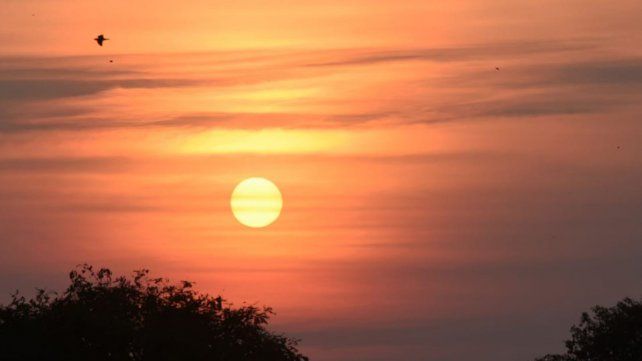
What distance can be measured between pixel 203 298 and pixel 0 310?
12.0 metres

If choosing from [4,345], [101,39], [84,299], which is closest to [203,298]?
[84,299]

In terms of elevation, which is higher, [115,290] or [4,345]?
[115,290]

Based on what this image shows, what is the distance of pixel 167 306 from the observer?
7906cm

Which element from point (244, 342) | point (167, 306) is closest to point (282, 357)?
point (244, 342)

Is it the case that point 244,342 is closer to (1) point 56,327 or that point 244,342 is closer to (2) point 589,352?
(1) point 56,327

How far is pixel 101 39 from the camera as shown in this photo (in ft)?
Answer: 190

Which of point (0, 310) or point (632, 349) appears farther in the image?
point (632, 349)

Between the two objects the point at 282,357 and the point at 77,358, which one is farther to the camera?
the point at 282,357

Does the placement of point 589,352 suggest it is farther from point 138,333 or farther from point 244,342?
point 138,333

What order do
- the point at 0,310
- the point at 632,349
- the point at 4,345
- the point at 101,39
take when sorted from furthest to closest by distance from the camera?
the point at 632,349, the point at 0,310, the point at 4,345, the point at 101,39

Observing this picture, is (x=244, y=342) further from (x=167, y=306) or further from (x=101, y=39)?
(x=101, y=39)

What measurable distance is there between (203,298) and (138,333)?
6.43 meters

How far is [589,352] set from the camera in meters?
92.9

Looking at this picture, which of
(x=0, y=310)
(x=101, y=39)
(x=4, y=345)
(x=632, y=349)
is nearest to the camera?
(x=101, y=39)
